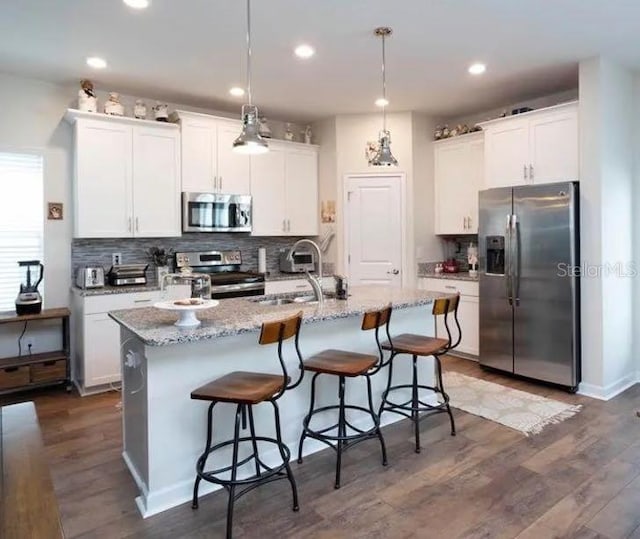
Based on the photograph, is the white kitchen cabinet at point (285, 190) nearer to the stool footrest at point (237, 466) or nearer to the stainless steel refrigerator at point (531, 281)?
the stainless steel refrigerator at point (531, 281)

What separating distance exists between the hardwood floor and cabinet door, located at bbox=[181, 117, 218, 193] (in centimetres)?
248

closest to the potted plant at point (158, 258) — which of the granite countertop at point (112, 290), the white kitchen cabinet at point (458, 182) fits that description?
the granite countertop at point (112, 290)

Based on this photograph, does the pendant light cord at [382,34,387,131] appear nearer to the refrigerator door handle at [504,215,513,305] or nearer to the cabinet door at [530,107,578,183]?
the cabinet door at [530,107,578,183]

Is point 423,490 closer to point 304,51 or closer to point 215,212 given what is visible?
point 304,51

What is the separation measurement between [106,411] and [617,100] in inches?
198

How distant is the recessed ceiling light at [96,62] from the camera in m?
3.63

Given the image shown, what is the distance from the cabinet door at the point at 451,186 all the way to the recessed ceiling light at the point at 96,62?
3.64m

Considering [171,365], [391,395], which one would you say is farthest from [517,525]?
[171,365]

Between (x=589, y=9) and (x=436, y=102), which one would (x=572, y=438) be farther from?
(x=436, y=102)

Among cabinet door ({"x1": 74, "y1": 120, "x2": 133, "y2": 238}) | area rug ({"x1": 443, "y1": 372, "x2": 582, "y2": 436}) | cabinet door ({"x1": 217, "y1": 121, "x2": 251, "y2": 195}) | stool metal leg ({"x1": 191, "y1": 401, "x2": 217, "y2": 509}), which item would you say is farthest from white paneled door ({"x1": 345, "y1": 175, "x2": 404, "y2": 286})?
stool metal leg ({"x1": 191, "y1": 401, "x2": 217, "y2": 509})

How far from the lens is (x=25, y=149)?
4.14 meters

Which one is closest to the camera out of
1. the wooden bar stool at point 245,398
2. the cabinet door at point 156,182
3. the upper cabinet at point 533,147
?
the wooden bar stool at point 245,398

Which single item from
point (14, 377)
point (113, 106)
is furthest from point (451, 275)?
point (14, 377)

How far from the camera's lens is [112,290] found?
4.03 m
